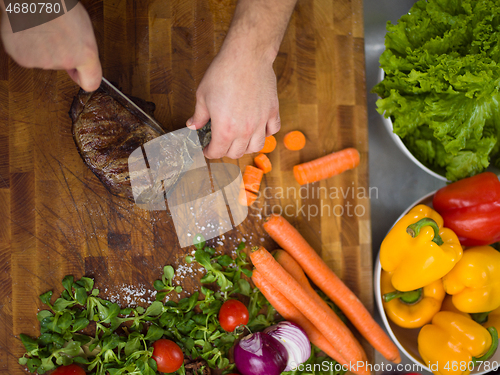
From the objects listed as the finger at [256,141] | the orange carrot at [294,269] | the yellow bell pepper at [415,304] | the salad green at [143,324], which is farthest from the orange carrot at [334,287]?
the finger at [256,141]

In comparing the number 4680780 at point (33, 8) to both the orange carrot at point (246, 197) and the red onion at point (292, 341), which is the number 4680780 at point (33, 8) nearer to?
the orange carrot at point (246, 197)

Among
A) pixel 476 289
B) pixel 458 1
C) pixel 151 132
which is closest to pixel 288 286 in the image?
pixel 476 289

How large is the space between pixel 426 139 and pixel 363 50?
1.93ft

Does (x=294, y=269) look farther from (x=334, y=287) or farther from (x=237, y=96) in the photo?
(x=237, y=96)

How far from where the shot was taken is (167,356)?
1.55 metres

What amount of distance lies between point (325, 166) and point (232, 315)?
0.88 metres

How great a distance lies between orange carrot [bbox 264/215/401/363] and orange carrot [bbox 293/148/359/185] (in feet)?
0.83

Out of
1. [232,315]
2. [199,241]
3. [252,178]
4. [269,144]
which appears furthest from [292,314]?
[269,144]

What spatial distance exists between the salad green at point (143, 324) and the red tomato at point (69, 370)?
1.1 inches

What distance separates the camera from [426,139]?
5.55ft

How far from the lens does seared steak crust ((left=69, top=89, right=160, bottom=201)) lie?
1435 mm

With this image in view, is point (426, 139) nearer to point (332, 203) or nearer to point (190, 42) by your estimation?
point (332, 203)

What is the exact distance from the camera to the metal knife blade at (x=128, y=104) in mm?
1480

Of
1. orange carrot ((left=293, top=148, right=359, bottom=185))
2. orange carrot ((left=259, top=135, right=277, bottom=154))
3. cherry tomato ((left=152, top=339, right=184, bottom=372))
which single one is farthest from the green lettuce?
cherry tomato ((left=152, top=339, right=184, bottom=372))
